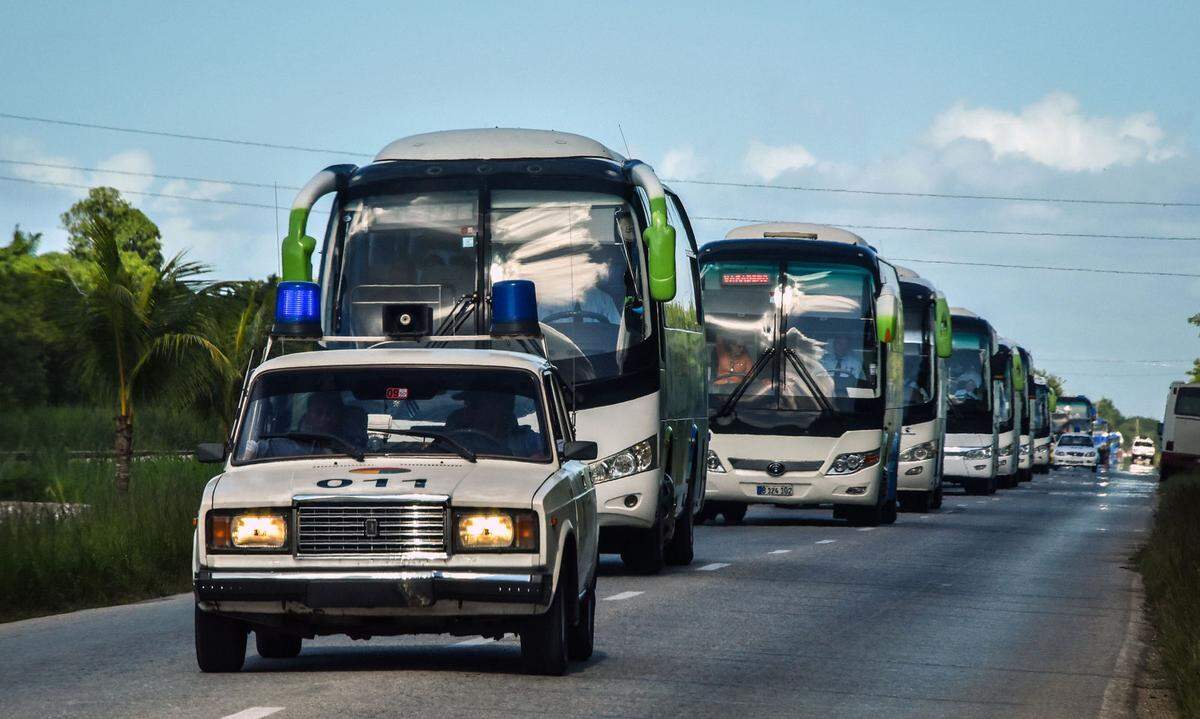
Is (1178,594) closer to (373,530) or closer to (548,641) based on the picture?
(548,641)

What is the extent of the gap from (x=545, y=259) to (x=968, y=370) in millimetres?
33871

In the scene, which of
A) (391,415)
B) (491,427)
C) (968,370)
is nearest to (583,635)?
(491,427)

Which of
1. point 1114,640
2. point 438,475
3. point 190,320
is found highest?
point 190,320

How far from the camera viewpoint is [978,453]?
171ft

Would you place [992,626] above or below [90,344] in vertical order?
below

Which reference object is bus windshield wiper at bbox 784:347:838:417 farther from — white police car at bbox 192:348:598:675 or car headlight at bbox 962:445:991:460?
car headlight at bbox 962:445:991:460

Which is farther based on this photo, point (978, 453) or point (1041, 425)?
point (1041, 425)

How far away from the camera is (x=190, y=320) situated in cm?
2806

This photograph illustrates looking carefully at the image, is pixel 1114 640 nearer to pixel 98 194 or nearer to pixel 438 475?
pixel 438 475

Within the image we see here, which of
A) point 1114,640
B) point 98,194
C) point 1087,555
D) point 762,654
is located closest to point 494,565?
point 762,654

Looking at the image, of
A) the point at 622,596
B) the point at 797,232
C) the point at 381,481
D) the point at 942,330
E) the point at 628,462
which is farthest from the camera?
the point at 942,330

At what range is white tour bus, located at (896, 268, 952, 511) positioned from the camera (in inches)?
1497

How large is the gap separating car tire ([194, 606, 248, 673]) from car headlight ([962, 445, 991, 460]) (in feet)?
140

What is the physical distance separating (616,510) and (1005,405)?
4213 cm
